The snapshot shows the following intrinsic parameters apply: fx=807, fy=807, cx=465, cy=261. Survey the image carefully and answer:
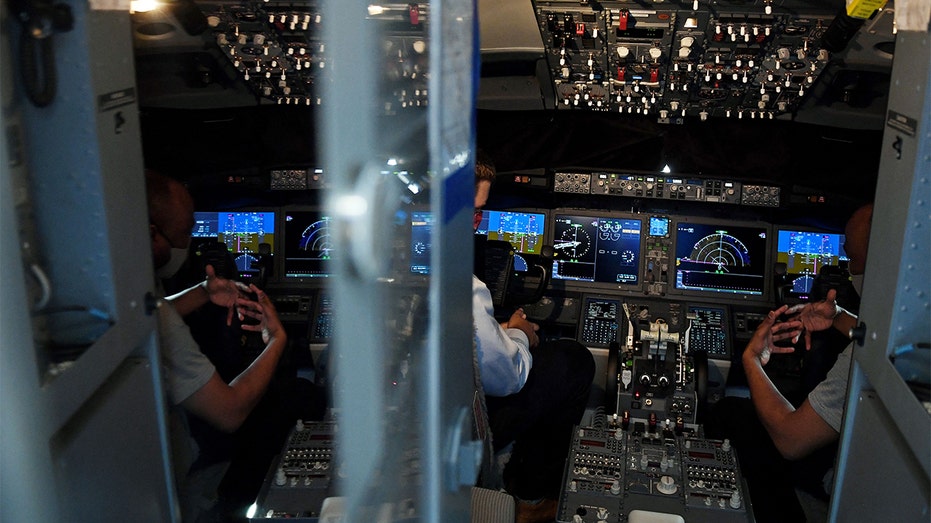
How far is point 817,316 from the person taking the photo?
3387 millimetres

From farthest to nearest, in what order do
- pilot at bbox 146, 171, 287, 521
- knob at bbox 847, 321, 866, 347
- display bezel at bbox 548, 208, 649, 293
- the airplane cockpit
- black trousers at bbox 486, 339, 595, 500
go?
display bezel at bbox 548, 208, 649, 293
black trousers at bbox 486, 339, 595, 500
pilot at bbox 146, 171, 287, 521
knob at bbox 847, 321, 866, 347
the airplane cockpit

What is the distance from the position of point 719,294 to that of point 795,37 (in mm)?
1451

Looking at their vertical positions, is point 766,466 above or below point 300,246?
below

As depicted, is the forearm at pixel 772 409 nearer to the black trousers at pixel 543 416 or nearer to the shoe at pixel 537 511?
the black trousers at pixel 543 416

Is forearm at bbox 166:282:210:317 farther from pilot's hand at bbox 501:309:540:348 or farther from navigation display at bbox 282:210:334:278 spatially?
navigation display at bbox 282:210:334:278

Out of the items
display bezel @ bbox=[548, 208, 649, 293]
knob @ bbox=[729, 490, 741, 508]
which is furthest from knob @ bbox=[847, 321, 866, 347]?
display bezel @ bbox=[548, 208, 649, 293]

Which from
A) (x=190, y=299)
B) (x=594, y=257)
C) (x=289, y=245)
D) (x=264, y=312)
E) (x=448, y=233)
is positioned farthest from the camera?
(x=289, y=245)

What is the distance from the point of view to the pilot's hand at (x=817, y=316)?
335 centimetres

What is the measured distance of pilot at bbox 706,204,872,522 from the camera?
2.54 metres

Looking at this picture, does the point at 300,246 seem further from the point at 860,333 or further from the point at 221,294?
the point at 860,333

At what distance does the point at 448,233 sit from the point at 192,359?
1.76 m

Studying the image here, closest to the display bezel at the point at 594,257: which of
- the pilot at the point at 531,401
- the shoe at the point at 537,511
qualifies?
the pilot at the point at 531,401

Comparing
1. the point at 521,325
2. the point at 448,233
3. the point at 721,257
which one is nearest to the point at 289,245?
the point at 521,325

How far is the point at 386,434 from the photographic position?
769mm
